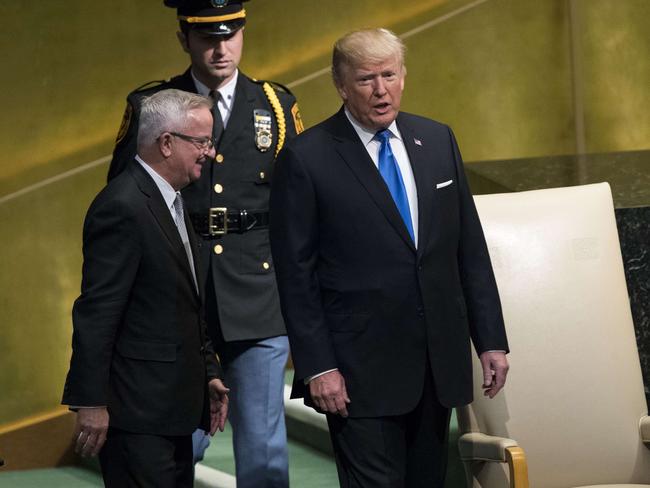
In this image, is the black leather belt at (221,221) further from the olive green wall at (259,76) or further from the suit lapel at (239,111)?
the olive green wall at (259,76)

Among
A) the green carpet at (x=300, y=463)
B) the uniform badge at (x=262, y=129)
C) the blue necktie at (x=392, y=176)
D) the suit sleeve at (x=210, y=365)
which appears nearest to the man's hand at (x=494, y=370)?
the blue necktie at (x=392, y=176)

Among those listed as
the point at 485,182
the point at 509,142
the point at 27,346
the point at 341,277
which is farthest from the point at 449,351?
the point at 509,142

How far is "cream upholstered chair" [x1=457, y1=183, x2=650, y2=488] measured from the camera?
3426 millimetres

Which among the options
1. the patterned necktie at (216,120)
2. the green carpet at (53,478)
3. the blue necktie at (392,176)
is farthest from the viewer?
the green carpet at (53,478)

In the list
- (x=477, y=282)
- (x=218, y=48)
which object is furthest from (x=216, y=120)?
(x=477, y=282)

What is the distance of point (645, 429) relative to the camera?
135 inches

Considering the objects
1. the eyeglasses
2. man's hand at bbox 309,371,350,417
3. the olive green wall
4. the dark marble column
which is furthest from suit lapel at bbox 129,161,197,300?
the olive green wall

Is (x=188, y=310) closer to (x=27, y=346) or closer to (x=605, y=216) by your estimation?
(x=605, y=216)

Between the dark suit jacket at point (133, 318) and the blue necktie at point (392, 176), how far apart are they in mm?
473

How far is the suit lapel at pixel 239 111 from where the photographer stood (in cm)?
380

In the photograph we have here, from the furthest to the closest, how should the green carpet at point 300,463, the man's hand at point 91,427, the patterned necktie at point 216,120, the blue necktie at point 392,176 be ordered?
the green carpet at point 300,463, the patterned necktie at point 216,120, the blue necktie at point 392,176, the man's hand at point 91,427

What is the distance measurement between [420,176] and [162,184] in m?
0.55

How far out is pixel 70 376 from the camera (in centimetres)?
291

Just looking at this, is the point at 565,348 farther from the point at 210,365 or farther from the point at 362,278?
the point at 210,365
